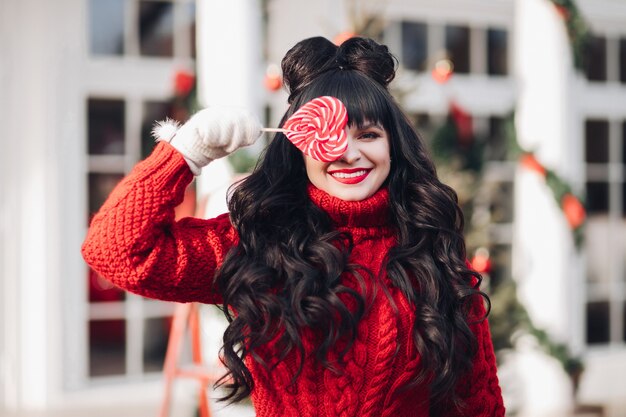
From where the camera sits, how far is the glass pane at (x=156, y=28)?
4980 millimetres

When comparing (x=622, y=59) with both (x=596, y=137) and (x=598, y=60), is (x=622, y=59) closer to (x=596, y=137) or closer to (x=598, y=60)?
(x=598, y=60)

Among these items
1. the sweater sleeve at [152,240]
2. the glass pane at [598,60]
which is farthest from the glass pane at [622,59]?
the sweater sleeve at [152,240]

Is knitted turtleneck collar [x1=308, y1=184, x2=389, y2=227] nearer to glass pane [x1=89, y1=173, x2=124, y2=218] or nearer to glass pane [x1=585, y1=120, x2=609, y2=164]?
glass pane [x1=89, y1=173, x2=124, y2=218]

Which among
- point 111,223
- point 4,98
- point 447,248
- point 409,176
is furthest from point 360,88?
point 4,98

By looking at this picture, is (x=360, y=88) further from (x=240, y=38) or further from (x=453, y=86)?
(x=453, y=86)

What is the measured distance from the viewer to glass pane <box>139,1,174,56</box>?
4980mm

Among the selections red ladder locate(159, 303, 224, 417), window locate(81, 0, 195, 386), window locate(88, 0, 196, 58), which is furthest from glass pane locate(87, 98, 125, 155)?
red ladder locate(159, 303, 224, 417)

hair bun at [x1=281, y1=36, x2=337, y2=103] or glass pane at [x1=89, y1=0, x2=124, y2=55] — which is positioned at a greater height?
glass pane at [x1=89, y1=0, x2=124, y2=55]

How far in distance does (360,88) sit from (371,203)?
0.80 ft

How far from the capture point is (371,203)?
6.14ft

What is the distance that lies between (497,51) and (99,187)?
2701 mm

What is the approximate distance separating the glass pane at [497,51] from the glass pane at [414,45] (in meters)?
0.49

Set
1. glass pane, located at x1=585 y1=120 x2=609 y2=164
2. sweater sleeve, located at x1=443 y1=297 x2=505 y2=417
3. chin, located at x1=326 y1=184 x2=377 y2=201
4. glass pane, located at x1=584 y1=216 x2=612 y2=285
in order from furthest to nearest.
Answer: glass pane, located at x1=584 y1=216 x2=612 y2=285, glass pane, located at x1=585 y1=120 x2=609 y2=164, sweater sleeve, located at x1=443 y1=297 x2=505 y2=417, chin, located at x1=326 y1=184 x2=377 y2=201

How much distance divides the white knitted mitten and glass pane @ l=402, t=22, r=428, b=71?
3790 millimetres
